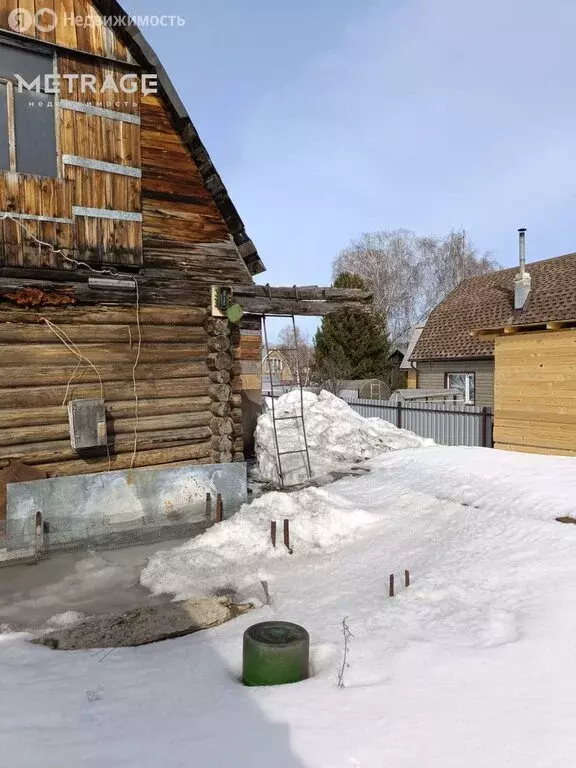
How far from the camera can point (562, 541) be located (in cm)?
622

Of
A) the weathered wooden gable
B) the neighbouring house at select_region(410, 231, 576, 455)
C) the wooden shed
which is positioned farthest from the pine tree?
the weathered wooden gable

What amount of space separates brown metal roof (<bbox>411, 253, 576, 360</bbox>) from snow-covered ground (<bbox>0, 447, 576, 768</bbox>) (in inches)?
456

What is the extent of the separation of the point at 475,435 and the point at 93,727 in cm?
1368

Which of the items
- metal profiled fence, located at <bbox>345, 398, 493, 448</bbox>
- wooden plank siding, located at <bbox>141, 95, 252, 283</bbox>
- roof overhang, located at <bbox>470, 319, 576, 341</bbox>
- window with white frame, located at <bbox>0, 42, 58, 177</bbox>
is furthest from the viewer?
metal profiled fence, located at <bbox>345, 398, 493, 448</bbox>

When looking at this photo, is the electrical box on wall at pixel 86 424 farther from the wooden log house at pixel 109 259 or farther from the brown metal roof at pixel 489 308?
the brown metal roof at pixel 489 308

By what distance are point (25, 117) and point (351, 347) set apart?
924 inches

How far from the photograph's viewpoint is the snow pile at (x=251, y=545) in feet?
19.5

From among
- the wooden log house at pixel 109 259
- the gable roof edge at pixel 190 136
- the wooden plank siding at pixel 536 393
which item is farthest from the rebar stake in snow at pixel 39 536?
the wooden plank siding at pixel 536 393

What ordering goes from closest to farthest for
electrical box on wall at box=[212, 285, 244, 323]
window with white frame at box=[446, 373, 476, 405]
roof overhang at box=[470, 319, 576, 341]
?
electrical box on wall at box=[212, 285, 244, 323] < roof overhang at box=[470, 319, 576, 341] < window with white frame at box=[446, 373, 476, 405]

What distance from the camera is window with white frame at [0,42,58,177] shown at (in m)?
7.33

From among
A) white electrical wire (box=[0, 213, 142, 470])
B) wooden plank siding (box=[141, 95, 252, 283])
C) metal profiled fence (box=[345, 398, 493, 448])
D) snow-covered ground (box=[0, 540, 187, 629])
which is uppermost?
wooden plank siding (box=[141, 95, 252, 283])

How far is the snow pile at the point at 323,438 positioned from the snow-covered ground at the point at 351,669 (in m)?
4.57

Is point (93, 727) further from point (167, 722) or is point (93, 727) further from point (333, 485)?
point (333, 485)

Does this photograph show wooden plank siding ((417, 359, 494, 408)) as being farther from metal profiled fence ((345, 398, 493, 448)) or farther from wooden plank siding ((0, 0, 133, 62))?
wooden plank siding ((0, 0, 133, 62))
